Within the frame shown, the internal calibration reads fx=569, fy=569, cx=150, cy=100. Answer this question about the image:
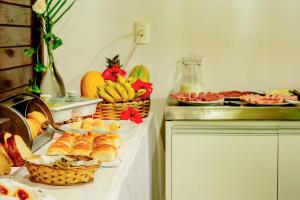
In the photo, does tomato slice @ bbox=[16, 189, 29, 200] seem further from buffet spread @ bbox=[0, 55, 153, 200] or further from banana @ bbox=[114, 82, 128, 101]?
banana @ bbox=[114, 82, 128, 101]

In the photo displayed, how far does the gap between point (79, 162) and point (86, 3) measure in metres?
1.58

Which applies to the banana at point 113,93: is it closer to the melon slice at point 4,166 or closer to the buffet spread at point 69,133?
the buffet spread at point 69,133

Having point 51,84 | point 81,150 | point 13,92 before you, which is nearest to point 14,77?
point 13,92

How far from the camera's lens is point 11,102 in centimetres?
159

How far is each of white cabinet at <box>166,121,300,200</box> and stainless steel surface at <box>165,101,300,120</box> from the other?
2 cm

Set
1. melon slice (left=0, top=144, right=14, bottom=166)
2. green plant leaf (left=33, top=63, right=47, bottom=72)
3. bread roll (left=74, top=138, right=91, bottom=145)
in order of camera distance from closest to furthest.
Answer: melon slice (left=0, top=144, right=14, bottom=166) < bread roll (left=74, top=138, right=91, bottom=145) < green plant leaf (left=33, top=63, right=47, bottom=72)

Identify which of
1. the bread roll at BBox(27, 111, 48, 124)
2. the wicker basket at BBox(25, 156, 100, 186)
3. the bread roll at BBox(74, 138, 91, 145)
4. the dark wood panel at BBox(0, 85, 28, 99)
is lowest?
the wicker basket at BBox(25, 156, 100, 186)

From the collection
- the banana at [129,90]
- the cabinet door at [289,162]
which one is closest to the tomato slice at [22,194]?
the banana at [129,90]

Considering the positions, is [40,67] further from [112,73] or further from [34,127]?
[34,127]

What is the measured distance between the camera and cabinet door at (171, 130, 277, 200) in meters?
2.34

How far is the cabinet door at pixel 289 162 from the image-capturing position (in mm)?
2328

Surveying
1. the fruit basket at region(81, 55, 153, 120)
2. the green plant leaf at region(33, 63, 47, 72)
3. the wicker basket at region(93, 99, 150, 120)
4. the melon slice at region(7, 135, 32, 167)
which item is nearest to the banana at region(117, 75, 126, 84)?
the fruit basket at region(81, 55, 153, 120)

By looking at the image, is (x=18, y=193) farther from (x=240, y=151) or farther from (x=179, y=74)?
(x=179, y=74)

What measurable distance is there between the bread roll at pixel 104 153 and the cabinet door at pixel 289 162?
1.05m
